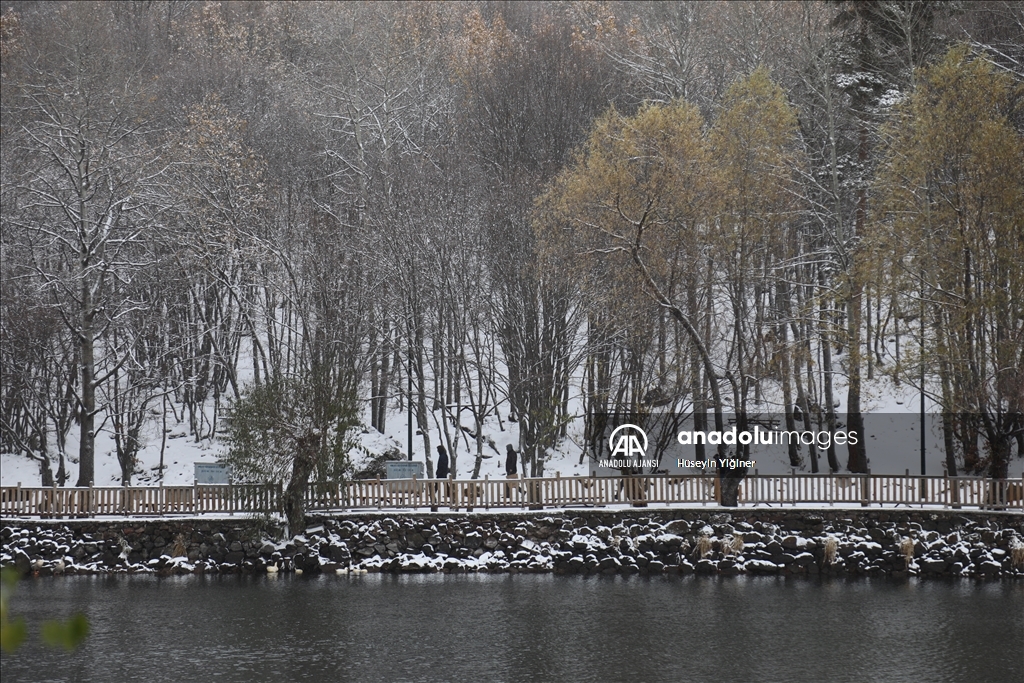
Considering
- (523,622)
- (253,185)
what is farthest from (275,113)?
(523,622)

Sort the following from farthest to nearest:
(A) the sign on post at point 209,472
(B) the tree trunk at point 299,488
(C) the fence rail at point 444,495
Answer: (A) the sign on post at point 209,472
(C) the fence rail at point 444,495
(B) the tree trunk at point 299,488

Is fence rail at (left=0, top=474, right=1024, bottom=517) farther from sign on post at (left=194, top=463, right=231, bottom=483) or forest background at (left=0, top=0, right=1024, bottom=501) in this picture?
sign on post at (left=194, top=463, right=231, bottom=483)

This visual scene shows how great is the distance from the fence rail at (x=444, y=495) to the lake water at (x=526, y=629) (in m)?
2.06

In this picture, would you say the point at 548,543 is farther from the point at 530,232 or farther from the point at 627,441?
the point at 530,232

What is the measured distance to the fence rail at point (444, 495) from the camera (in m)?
22.9

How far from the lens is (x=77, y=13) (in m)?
31.4

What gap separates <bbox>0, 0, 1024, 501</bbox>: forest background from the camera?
23828 mm

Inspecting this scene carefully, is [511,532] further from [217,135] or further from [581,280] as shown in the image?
[217,135]

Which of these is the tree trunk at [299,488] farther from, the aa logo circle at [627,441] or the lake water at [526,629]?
the aa logo circle at [627,441]

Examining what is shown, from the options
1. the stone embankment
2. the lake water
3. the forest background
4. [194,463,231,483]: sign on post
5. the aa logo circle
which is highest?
the forest background

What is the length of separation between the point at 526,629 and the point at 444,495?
6707 mm

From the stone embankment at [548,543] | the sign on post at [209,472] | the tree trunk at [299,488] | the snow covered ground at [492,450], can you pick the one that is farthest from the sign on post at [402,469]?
the snow covered ground at [492,450]

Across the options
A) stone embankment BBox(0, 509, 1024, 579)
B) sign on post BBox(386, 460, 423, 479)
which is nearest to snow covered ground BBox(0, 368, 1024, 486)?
sign on post BBox(386, 460, 423, 479)

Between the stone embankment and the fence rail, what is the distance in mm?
501
